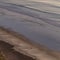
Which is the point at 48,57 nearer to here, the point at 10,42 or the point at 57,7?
the point at 10,42

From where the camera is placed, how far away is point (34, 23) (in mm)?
11906

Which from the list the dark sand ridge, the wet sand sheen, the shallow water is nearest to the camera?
the wet sand sheen

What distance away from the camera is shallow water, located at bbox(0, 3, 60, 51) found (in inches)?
372

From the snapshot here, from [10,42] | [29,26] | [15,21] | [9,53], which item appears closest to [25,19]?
[15,21]

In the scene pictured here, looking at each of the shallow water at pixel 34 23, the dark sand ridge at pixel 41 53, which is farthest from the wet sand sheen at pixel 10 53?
the shallow water at pixel 34 23

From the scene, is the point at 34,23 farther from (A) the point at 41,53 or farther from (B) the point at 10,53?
(B) the point at 10,53

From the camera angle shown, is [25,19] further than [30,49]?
Yes

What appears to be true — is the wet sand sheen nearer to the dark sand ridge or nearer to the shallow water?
the dark sand ridge

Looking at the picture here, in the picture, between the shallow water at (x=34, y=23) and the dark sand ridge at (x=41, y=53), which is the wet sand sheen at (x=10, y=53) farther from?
the shallow water at (x=34, y=23)

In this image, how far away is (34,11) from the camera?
14578 mm

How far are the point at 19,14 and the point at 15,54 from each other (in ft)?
21.7

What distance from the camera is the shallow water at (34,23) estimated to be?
9459 mm

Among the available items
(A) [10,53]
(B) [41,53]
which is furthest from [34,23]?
(A) [10,53]

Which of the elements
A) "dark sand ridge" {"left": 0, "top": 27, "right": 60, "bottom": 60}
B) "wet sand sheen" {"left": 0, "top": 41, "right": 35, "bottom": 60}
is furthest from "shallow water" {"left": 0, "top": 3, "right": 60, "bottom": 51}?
"wet sand sheen" {"left": 0, "top": 41, "right": 35, "bottom": 60}
